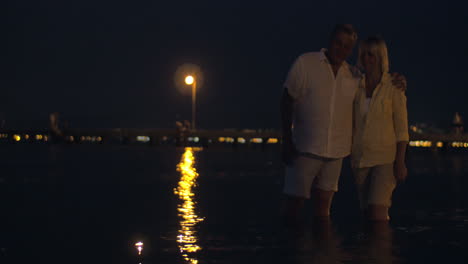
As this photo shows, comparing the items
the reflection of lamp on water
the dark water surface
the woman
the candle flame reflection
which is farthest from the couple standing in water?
the reflection of lamp on water

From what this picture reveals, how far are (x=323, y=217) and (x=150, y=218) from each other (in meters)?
2.73

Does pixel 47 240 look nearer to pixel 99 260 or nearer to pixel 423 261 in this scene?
pixel 99 260

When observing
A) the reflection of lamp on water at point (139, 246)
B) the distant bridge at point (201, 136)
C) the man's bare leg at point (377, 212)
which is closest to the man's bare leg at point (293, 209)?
the man's bare leg at point (377, 212)

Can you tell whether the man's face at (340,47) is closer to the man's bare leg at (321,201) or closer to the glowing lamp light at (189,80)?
the man's bare leg at (321,201)

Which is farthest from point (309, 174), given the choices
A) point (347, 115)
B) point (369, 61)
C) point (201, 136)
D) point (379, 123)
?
point (201, 136)

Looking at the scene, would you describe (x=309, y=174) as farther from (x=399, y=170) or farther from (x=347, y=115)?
(x=399, y=170)

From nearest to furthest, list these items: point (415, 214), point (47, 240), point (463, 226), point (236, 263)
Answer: point (236, 263), point (47, 240), point (463, 226), point (415, 214)

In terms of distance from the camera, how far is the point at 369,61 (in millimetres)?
8055

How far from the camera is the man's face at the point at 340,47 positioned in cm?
809

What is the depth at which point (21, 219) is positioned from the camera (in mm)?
10492

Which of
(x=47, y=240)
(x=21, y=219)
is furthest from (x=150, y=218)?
(x=47, y=240)

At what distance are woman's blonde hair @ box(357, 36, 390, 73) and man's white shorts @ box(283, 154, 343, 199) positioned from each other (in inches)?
38.9

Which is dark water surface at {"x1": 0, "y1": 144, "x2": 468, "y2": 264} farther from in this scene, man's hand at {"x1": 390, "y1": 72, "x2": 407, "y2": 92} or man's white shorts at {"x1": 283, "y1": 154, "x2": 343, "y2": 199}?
man's hand at {"x1": 390, "y1": 72, "x2": 407, "y2": 92}

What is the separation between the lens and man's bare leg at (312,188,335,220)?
853cm
